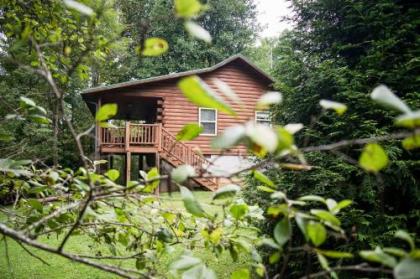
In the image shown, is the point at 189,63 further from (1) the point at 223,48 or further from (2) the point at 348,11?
(2) the point at 348,11

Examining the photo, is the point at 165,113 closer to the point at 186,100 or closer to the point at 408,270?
the point at 186,100

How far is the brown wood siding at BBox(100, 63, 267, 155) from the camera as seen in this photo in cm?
1415

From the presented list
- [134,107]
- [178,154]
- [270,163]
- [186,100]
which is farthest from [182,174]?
[134,107]

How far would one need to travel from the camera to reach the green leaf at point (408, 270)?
1.65 feet

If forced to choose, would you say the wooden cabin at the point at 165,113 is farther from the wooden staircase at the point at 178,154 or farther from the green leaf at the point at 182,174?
the green leaf at the point at 182,174

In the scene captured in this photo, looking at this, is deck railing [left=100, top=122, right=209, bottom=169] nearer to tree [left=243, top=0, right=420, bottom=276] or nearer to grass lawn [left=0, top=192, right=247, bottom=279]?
grass lawn [left=0, top=192, right=247, bottom=279]

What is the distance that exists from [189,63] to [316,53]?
20.3 m

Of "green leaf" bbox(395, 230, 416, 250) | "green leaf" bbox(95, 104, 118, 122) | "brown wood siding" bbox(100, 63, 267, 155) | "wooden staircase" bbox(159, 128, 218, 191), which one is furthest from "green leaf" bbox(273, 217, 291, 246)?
"brown wood siding" bbox(100, 63, 267, 155)

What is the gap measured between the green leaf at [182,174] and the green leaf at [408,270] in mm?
416

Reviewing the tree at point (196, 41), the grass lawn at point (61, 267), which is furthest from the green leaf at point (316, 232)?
the tree at point (196, 41)

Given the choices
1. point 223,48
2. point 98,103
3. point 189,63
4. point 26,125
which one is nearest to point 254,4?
point 223,48

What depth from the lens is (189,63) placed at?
941 inches

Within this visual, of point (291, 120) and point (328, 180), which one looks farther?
point (291, 120)

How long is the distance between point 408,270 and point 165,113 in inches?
564
